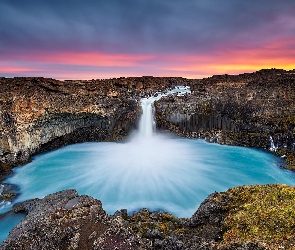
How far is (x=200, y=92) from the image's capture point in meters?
28.7

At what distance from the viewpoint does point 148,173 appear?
690 inches

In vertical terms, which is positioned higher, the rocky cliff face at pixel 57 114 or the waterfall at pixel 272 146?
the rocky cliff face at pixel 57 114

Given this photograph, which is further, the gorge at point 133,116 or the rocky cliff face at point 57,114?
the gorge at point 133,116

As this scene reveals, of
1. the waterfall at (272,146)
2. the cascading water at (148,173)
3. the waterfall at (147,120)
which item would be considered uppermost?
the waterfall at (147,120)

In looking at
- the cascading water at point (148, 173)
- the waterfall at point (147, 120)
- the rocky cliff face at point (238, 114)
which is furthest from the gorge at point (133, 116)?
the cascading water at point (148, 173)

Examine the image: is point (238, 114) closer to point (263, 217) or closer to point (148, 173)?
point (148, 173)

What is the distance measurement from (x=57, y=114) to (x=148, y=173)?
10954 mm

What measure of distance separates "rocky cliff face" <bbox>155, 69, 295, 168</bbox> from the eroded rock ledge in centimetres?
1702

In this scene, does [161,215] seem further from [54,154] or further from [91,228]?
[54,154]

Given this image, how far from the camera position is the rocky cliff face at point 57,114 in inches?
791

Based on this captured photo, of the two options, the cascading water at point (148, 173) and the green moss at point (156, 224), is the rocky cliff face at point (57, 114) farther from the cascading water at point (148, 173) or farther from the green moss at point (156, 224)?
the green moss at point (156, 224)

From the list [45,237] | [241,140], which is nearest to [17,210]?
[45,237]

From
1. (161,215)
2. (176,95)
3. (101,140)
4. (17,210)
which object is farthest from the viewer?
(176,95)

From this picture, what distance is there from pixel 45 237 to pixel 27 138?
16.5m
